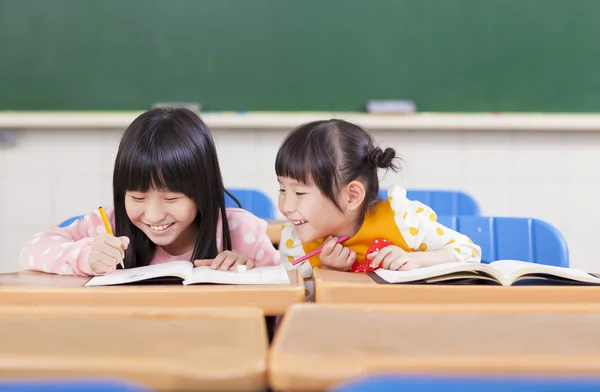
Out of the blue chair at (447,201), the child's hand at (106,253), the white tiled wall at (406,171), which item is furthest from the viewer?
the white tiled wall at (406,171)

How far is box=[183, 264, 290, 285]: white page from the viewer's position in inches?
42.6

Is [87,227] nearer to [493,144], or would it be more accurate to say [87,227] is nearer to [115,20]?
[115,20]

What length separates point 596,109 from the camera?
3.25 metres

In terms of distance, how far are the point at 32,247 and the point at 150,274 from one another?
473 millimetres

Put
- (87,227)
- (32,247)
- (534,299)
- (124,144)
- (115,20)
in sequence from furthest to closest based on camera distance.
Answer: (115,20) → (87,227) → (124,144) → (32,247) → (534,299)

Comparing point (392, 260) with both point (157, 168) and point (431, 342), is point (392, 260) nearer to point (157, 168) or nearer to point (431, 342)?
point (157, 168)

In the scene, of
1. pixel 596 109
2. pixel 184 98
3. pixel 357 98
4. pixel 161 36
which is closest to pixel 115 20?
pixel 161 36

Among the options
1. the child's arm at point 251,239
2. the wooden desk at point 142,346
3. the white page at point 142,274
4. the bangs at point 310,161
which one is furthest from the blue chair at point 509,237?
the wooden desk at point 142,346

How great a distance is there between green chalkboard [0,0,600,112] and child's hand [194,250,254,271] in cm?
188

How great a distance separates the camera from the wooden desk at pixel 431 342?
0.58m

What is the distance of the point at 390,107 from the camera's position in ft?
10.4

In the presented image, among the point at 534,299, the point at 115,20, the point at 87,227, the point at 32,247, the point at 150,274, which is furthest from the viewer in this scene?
the point at 115,20

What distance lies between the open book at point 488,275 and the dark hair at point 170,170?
21.7 inches

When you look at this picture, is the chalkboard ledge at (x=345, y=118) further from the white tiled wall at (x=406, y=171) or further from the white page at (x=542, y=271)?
the white page at (x=542, y=271)
